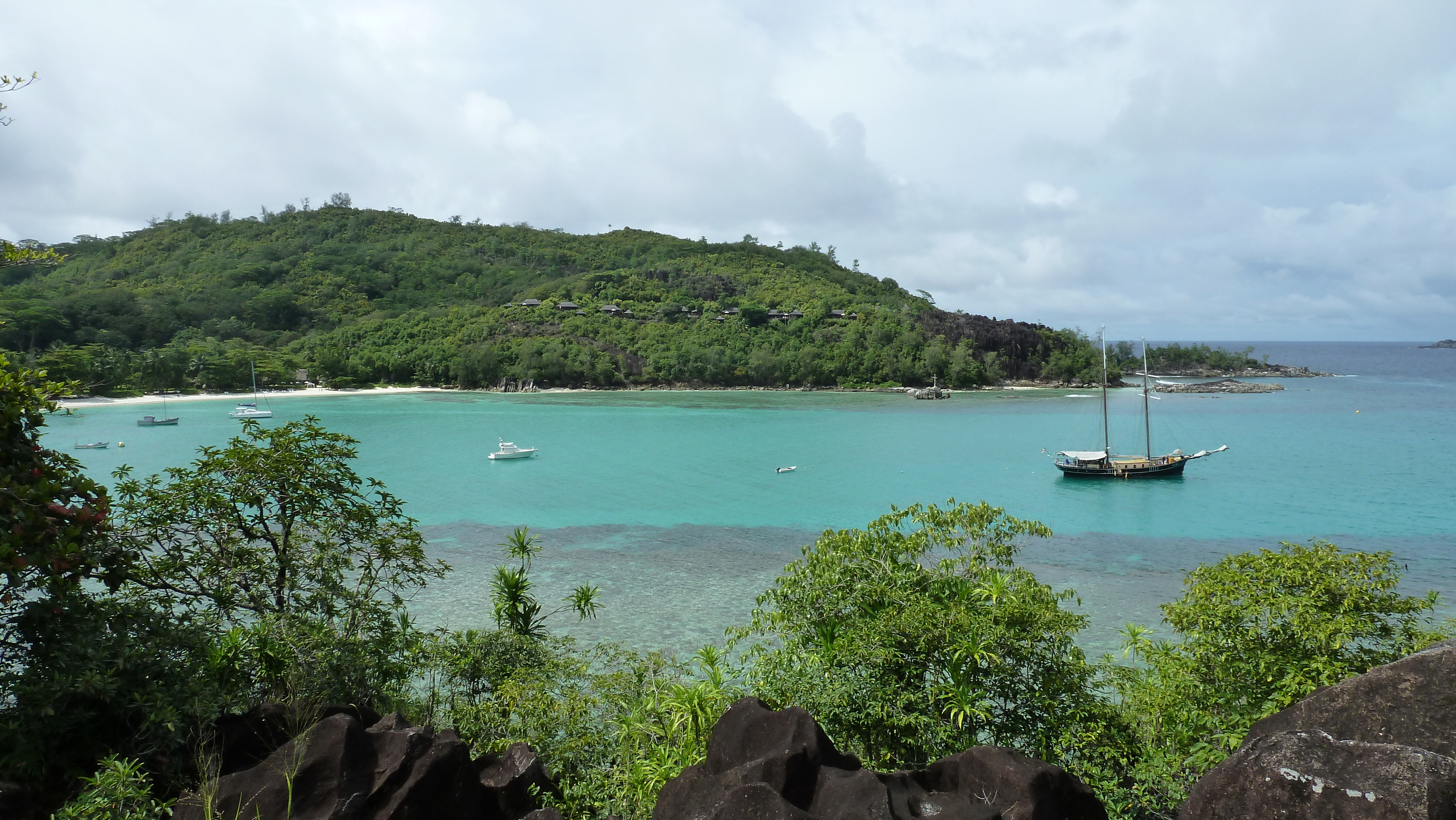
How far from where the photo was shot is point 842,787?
13.4ft

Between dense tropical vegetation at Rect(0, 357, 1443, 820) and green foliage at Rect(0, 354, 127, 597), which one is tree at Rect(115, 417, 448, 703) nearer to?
Answer: dense tropical vegetation at Rect(0, 357, 1443, 820)

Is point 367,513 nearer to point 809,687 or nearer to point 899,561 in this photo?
point 809,687

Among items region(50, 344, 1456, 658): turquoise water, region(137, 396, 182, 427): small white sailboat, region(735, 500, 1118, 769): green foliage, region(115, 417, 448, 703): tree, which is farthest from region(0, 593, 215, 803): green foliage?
region(137, 396, 182, 427): small white sailboat

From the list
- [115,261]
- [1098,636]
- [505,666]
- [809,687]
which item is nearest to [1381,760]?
[809,687]

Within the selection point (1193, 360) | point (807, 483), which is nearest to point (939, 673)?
point (807, 483)

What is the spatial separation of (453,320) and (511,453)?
5955 cm

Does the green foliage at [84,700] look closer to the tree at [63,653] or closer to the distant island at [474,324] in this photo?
the tree at [63,653]

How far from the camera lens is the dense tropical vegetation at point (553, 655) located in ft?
14.5

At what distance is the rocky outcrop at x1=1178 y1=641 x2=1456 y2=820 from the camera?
309 centimetres

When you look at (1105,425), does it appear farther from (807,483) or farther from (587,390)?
(587,390)

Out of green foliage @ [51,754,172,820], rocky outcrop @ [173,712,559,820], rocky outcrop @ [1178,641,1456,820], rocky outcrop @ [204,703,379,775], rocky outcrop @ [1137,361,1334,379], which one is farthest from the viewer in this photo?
rocky outcrop @ [1137,361,1334,379]

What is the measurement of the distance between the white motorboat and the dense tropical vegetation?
26.9 m

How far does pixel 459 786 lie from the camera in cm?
442

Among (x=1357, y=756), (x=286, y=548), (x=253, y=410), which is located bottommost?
(x=1357, y=756)
